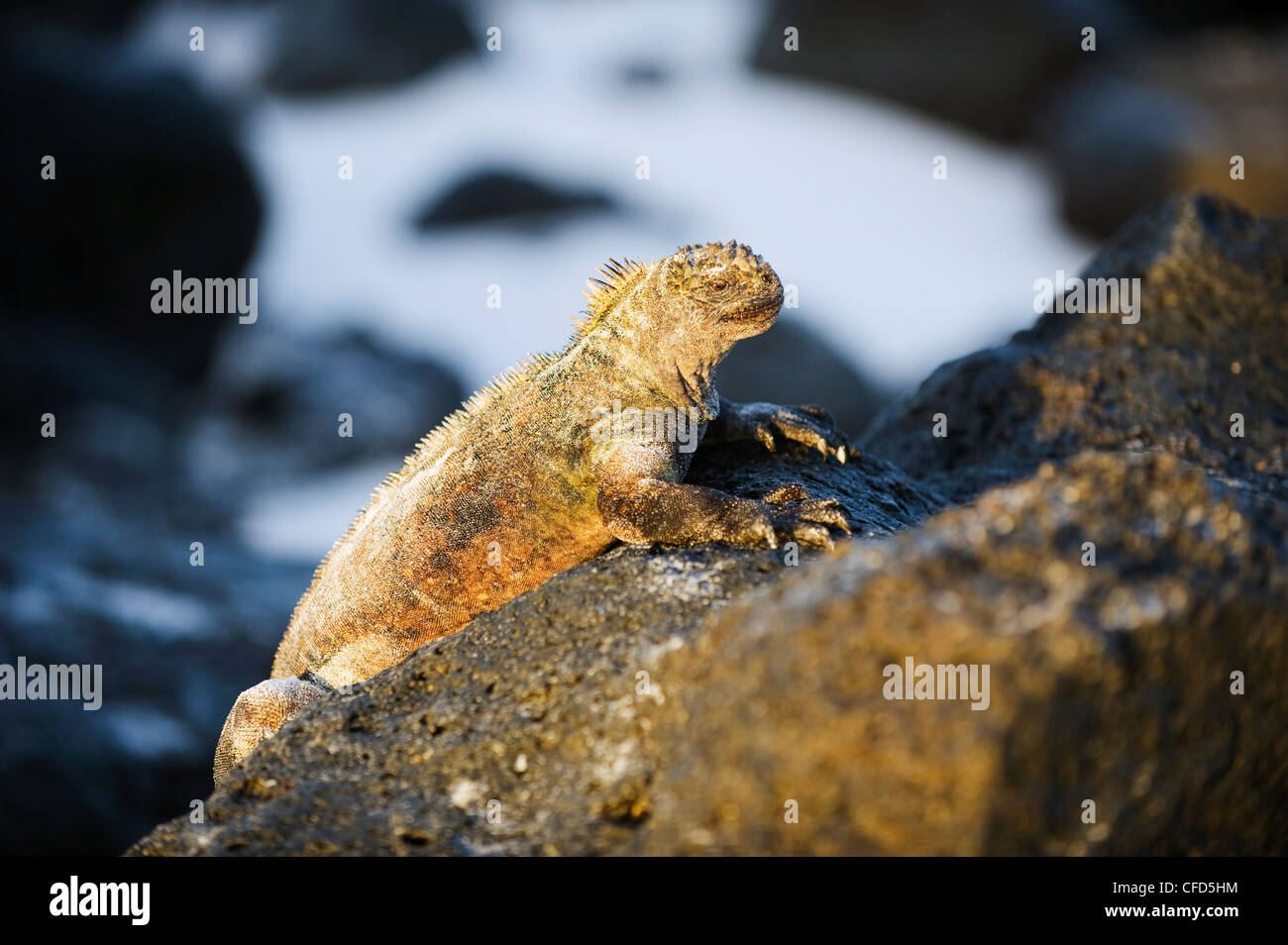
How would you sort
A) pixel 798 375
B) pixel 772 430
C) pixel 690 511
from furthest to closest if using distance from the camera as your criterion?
pixel 798 375 < pixel 772 430 < pixel 690 511

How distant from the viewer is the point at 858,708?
2.18 metres

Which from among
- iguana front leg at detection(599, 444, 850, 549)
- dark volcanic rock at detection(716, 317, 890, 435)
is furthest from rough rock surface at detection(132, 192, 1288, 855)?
dark volcanic rock at detection(716, 317, 890, 435)

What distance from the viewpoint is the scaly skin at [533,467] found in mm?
4133

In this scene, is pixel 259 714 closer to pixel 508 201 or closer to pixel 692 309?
pixel 692 309

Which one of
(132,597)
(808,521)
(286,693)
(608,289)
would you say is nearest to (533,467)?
(608,289)

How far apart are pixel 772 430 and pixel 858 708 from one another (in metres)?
2.45

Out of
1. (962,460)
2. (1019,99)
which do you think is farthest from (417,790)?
(1019,99)

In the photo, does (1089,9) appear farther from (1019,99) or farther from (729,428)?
(729,428)

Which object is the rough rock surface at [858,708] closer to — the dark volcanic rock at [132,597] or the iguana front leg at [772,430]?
the iguana front leg at [772,430]

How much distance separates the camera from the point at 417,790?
3.03 metres
